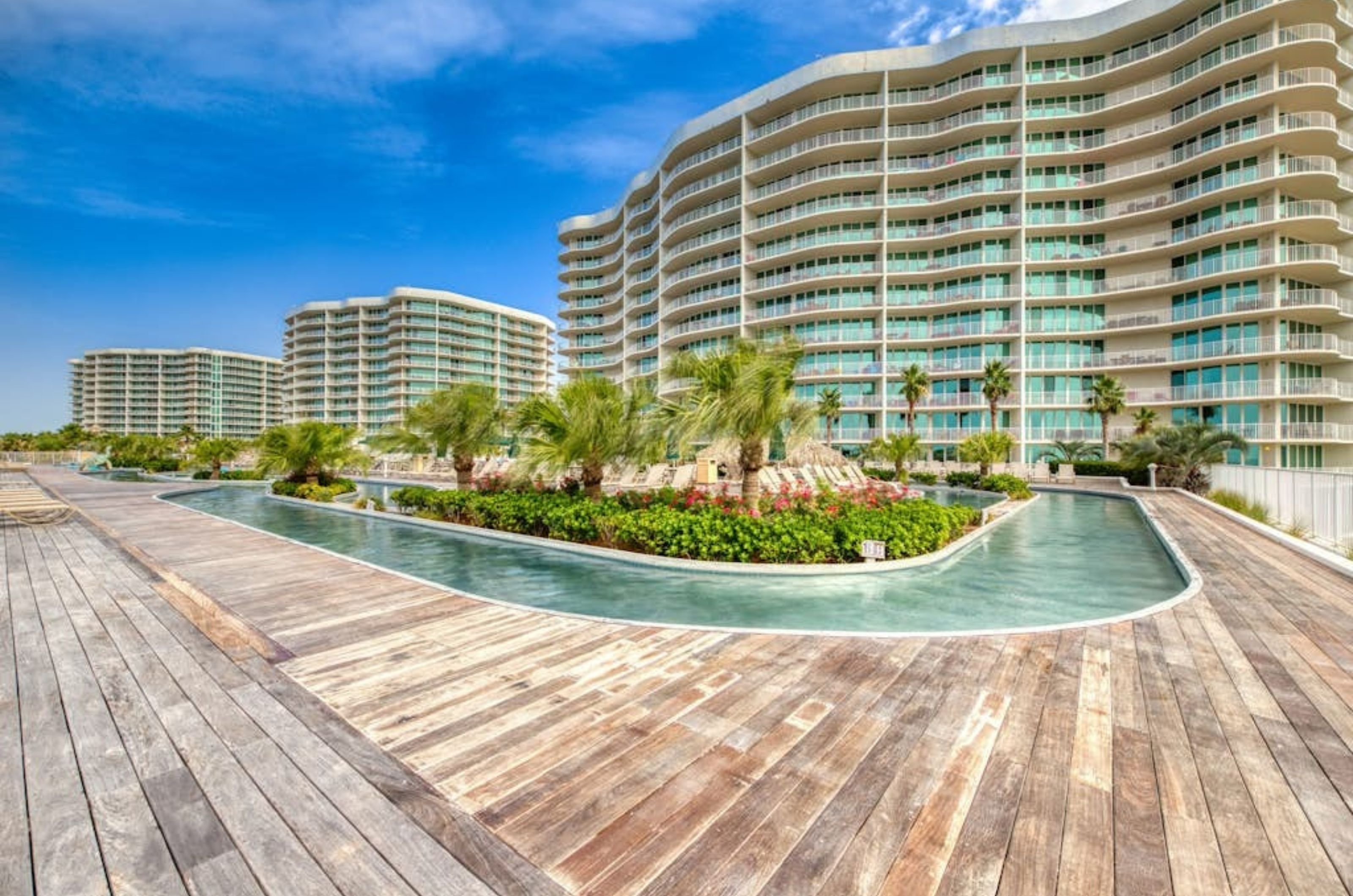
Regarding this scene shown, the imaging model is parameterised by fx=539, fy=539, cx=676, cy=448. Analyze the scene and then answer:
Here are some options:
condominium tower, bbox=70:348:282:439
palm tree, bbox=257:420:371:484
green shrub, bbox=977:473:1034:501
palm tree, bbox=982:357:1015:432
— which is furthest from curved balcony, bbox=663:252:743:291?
condominium tower, bbox=70:348:282:439

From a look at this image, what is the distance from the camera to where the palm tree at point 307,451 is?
22578mm

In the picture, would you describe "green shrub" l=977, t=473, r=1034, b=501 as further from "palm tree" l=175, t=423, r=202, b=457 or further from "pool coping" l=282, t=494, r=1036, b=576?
"palm tree" l=175, t=423, r=202, b=457

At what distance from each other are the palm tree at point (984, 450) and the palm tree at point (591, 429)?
23231mm

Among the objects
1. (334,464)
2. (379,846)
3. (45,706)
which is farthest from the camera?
(334,464)

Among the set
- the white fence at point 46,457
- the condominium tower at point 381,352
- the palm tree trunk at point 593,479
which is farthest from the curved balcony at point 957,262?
the white fence at point 46,457

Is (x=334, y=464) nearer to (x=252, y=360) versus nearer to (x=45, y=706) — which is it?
(x=45, y=706)

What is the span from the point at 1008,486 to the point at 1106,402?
15886 mm

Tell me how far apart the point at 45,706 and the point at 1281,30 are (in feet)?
183

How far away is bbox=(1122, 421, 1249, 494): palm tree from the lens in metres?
24.2

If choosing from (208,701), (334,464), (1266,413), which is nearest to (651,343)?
(334,464)

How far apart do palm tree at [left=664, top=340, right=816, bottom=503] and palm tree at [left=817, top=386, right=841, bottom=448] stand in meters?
28.9

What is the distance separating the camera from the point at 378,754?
126 inches

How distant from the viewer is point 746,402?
10.1 metres

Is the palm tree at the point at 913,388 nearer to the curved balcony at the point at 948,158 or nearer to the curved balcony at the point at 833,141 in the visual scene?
the curved balcony at the point at 948,158
